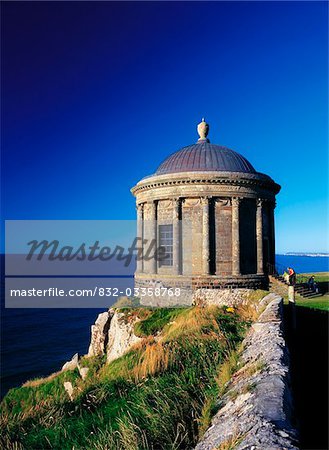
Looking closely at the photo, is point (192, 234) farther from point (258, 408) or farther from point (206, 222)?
point (258, 408)

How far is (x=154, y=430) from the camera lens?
4.52m

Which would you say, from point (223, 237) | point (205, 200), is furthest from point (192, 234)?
point (205, 200)

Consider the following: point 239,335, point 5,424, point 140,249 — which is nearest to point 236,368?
point 239,335

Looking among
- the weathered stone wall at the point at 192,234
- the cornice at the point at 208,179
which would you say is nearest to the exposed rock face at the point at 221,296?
the weathered stone wall at the point at 192,234

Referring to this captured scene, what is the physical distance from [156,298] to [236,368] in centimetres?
1454

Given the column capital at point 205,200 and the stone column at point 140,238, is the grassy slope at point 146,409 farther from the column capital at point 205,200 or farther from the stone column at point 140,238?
the stone column at point 140,238

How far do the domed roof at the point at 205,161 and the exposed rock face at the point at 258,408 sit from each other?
15.4 m

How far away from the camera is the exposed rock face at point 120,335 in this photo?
16.6 meters

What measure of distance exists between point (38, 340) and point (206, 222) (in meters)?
29.9

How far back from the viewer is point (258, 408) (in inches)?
139

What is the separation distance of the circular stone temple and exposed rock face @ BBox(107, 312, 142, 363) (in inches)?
122

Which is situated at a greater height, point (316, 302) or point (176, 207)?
point (176, 207)

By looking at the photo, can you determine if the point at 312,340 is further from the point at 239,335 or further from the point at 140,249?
the point at 140,249

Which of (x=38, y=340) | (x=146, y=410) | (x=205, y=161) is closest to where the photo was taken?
(x=146, y=410)
